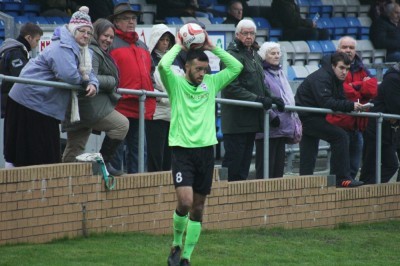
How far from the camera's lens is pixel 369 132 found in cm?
1359

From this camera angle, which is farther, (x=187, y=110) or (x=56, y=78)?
(x=56, y=78)

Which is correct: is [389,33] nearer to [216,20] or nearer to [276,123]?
[216,20]

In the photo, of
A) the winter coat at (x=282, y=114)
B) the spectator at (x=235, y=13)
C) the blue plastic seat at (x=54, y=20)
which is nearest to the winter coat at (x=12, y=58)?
the winter coat at (x=282, y=114)

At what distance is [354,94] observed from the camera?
42.6 feet

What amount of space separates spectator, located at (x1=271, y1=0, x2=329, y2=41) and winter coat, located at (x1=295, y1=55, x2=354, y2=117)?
30.2 feet

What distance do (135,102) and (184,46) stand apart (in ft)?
6.02

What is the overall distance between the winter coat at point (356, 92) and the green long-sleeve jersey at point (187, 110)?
341 centimetres

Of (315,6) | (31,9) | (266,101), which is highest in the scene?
(315,6)

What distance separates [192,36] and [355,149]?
4118 mm

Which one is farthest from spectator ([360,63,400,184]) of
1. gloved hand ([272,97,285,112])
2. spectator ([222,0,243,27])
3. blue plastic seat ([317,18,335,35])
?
blue plastic seat ([317,18,335,35])

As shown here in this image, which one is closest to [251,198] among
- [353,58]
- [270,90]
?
[270,90]

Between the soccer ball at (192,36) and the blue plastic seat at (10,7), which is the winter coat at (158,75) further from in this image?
the blue plastic seat at (10,7)

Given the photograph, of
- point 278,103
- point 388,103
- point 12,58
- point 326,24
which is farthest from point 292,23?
point 12,58

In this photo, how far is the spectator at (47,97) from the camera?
33.5 feet
